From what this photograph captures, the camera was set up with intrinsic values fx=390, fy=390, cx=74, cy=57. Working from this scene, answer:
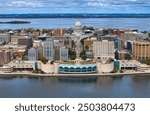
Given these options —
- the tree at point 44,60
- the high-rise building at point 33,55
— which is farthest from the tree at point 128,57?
the high-rise building at point 33,55

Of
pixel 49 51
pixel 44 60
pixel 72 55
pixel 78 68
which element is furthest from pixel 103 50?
pixel 78 68

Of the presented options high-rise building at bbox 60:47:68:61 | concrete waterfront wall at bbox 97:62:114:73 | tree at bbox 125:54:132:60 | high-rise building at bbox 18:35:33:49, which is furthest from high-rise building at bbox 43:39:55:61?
high-rise building at bbox 18:35:33:49

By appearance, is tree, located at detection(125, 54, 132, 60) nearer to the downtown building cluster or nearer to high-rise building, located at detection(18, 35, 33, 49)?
the downtown building cluster

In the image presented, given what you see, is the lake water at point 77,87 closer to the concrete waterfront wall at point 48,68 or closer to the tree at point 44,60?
the concrete waterfront wall at point 48,68

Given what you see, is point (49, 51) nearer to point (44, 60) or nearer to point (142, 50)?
point (44, 60)

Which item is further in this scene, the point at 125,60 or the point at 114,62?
the point at 125,60

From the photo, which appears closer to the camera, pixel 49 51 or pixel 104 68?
pixel 104 68

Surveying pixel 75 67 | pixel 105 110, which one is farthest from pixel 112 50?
pixel 105 110

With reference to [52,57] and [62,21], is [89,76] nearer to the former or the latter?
[52,57]
